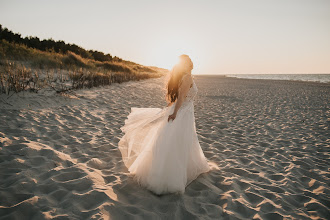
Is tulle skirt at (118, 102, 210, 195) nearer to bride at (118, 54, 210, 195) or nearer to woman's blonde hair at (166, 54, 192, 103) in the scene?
bride at (118, 54, 210, 195)

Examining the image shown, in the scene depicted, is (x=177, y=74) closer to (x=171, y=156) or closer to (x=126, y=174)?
(x=171, y=156)

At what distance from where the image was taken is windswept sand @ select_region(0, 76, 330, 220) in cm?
254

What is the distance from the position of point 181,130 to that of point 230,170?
1.72 metres

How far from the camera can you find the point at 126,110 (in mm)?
8344

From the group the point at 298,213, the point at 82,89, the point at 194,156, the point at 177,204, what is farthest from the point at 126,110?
the point at 298,213

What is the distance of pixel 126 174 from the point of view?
11.1 ft

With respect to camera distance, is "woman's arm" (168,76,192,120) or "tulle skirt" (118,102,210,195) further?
"woman's arm" (168,76,192,120)

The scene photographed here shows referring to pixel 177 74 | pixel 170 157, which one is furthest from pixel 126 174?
pixel 177 74

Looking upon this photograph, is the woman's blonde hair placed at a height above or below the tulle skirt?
above

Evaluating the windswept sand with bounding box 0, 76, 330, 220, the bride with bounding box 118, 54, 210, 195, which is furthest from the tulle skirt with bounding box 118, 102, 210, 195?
the windswept sand with bounding box 0, 76, 330, 220

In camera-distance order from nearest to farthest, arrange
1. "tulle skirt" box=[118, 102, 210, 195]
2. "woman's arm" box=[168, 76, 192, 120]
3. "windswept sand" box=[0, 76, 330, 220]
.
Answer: "windswept sand" box=[0, 76, 330, 220] < "tulle skirt" box=[118, 102, 210, 195] < "woman's arm" box=[168, 76, 192, 120]

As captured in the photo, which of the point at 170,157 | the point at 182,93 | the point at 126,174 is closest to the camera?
the point at 170,157

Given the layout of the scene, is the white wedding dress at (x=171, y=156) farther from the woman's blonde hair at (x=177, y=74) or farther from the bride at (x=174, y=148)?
the woman's blonde hair at (x=177, y=74)

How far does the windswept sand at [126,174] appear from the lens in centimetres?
254
